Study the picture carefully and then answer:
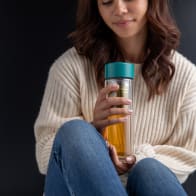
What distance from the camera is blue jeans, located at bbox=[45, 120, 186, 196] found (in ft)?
2.21

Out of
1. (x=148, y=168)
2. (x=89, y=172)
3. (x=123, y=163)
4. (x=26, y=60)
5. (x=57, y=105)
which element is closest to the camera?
(x=89, y=172)

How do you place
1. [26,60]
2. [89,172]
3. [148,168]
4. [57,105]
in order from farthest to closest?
1. [26,60]
2. [57,105]
3. [148,168]
4. [89,172]

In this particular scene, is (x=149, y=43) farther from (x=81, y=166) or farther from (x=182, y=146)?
(x=81, y=166)

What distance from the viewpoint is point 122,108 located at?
2.74ft

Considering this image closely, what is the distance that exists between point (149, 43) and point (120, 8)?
0.55ft

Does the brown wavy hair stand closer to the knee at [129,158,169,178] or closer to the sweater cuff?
the sweater cuff

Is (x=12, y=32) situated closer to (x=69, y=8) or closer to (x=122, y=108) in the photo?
(x=69, y=8)

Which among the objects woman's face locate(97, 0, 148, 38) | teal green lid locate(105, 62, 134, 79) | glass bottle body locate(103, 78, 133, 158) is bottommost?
glass bottle body locate(103, 78, 133, 158)

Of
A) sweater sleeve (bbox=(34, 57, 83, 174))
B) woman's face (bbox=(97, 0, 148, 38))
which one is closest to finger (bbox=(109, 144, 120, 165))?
sweater sleeve (bbox=(34, 57, 83, 174))

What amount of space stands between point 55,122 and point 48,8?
1.47 ft

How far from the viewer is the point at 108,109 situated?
840 mm

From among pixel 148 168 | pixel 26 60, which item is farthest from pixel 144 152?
pixel 26 60

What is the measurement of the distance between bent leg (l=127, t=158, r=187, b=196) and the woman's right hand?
11 centimetres

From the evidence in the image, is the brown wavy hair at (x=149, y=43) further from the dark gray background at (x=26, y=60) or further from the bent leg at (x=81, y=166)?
the bent leg at (x=81, y=166)
